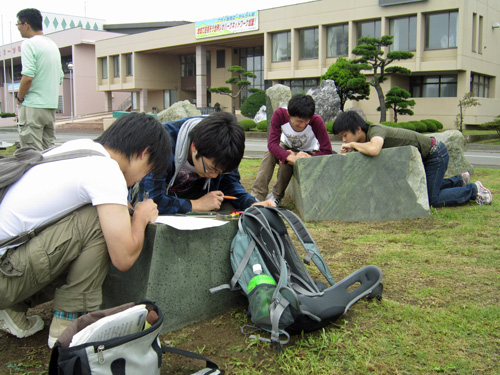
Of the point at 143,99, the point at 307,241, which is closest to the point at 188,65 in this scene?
the point at 143,99

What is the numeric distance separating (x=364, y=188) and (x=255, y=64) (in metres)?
30.8

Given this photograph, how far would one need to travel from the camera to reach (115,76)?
39562 mm

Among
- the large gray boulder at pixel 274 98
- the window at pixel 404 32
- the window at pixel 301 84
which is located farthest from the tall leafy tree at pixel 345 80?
the large gray boulder at pixel 274 98

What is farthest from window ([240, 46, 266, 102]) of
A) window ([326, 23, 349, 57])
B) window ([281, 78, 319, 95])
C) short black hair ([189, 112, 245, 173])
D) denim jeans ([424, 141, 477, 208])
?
short black hair ([189, 112, 245, 173])

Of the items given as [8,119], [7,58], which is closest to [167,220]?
[8,119]

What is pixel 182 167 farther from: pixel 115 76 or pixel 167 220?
pixel 115 76

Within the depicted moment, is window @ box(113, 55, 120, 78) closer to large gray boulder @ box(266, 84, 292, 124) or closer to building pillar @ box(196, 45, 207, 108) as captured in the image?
building pillar @ box(196, 45, 207, 108)

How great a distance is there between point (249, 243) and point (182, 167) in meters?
0.82

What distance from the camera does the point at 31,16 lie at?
16.1 ft

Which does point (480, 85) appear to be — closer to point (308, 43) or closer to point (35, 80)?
point (308, 43)

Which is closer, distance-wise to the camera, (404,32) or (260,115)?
(404,32)

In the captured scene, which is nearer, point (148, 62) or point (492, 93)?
point (492, 93)

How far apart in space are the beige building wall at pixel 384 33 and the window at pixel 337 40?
0.27 meters

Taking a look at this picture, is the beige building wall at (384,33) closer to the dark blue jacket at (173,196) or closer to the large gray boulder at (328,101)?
the large gray boulder at (328,101)
